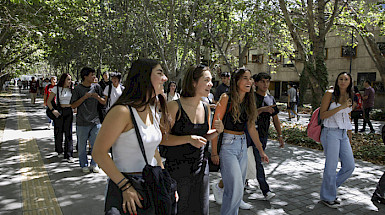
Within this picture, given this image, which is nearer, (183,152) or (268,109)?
(183,152)

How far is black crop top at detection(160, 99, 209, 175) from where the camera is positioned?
295cm

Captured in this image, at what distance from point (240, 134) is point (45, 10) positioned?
1088cm

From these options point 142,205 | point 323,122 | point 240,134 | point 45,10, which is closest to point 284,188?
point 323,122

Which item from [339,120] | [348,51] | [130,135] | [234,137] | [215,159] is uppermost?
[348,51]

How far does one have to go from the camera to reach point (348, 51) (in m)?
27.6

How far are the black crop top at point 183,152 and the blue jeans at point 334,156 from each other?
91.8 inches

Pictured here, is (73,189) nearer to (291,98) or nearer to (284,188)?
(284,188)

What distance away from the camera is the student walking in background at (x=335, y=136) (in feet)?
14.6

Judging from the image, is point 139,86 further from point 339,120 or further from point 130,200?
point 339,120

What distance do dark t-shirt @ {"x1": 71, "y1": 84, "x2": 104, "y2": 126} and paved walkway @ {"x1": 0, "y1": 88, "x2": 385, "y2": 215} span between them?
0.98 m

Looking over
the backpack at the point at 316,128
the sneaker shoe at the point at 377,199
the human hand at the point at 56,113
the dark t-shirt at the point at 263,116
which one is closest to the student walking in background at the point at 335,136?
the backpack at the point at 316,128

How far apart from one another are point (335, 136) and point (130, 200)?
342cm

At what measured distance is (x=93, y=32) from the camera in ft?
69.6

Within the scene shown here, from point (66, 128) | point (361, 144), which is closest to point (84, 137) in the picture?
point (66, 128)
